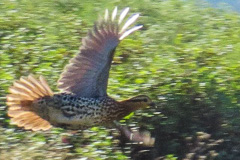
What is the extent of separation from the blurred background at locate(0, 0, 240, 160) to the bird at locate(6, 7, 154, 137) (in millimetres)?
132

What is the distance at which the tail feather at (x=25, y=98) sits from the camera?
635cm

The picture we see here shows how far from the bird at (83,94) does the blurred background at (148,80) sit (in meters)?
0.13

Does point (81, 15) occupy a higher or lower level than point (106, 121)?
higher

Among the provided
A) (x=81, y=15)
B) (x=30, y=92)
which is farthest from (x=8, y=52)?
(x=81, y=15)

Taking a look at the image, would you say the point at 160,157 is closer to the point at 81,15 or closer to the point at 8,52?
the point at 8,52

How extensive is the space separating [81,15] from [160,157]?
222 centimetres

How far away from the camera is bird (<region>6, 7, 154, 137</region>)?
635cm

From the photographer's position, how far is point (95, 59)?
255 inches

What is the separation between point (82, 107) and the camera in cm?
636

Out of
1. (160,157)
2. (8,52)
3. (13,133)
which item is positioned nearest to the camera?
(13,133)

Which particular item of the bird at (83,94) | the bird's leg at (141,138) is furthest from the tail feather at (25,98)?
the bird's leg at (141,138)

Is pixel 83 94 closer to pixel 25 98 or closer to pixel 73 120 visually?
pixel 73 120

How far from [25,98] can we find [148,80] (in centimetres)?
116

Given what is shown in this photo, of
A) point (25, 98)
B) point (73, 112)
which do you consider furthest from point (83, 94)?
point (25, 98)
